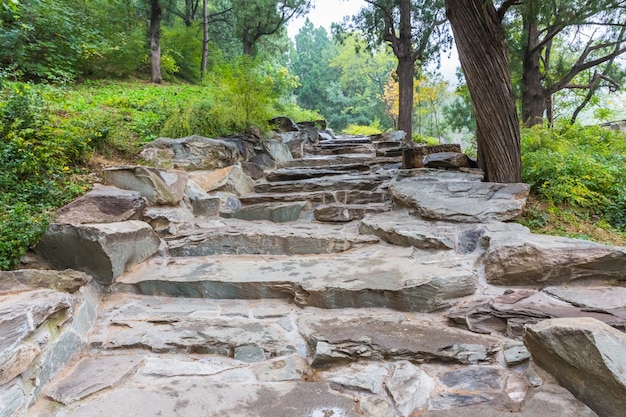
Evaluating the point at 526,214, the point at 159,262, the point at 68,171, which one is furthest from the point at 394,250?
the point at 68,171

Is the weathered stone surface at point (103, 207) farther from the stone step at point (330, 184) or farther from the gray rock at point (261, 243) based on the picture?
the stone step at point (330, 184)

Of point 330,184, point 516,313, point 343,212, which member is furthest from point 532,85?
point 516,313

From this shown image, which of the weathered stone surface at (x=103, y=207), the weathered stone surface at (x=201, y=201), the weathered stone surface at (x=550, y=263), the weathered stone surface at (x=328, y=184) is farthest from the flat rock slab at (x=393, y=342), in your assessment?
the weathered stone surface at (x=328, y=184)

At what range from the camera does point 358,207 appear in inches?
146

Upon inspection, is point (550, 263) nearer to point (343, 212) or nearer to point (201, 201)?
point (343, 212)

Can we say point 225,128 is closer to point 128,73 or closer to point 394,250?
point 394,250

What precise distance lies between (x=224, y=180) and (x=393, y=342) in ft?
9.72

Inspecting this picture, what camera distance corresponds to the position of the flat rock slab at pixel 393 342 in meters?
1.64

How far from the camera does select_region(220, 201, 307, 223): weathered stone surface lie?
12.2 ft

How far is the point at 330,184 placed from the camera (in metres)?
4.31

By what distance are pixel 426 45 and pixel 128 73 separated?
7939mm

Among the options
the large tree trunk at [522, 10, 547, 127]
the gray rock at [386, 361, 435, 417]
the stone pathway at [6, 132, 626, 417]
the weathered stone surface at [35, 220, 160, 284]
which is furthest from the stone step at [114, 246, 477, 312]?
the large tree trunk at [522, 10, 547, 127]

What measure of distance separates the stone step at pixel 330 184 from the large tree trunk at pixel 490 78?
127cm

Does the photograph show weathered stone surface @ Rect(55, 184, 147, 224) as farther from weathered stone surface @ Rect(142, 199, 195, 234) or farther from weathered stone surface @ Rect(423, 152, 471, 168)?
weathered stone surface @ Rect(423, 152, 471, 168)
